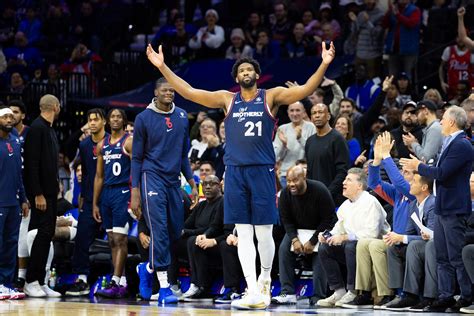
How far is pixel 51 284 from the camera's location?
1409 centimetres

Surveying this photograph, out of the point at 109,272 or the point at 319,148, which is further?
the point at 109,272

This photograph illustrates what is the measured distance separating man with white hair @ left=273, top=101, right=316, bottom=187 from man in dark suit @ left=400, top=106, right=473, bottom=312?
3.72 m

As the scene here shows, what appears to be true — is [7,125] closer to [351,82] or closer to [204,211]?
[204,211]

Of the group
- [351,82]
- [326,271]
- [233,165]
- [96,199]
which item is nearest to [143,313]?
[233,165]

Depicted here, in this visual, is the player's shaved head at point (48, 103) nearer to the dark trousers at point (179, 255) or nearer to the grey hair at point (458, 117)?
the dark trousers at point (179, 255)

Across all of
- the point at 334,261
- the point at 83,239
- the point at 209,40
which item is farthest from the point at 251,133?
the point at 209,40

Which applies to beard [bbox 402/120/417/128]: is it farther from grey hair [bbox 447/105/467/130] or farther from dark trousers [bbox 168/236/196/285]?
dark trousers [bbox 168/236/196/285]

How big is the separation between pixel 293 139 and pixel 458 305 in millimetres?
4318

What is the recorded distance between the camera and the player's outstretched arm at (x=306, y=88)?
34.2 ft

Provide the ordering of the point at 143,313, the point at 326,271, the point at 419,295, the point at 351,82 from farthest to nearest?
the point at 351,82 < the point at 326,271 < the point at 419,295 < the point at 143,313

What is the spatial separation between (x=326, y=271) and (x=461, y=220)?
1.86 m

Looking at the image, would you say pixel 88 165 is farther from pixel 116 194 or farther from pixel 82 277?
pixel 82 277

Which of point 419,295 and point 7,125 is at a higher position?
point 7,125

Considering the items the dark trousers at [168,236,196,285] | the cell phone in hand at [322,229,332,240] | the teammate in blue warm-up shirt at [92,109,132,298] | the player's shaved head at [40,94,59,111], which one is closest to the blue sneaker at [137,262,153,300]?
the dark trousers at [168,236,196,285]
